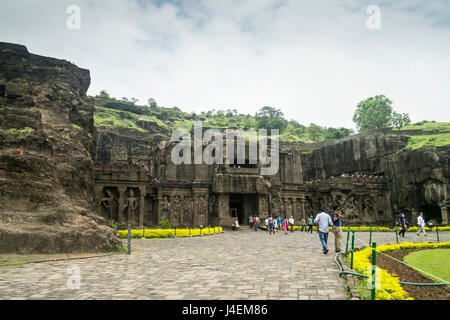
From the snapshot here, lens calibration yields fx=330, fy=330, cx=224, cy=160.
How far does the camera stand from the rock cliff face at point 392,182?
30781 mm

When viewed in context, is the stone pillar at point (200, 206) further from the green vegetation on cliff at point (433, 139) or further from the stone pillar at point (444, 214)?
the green vegetation on cliff at point (433, 139)

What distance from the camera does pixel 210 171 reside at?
3294 centimetres

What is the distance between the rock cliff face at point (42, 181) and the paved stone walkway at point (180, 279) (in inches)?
51.9

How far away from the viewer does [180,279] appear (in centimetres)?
748

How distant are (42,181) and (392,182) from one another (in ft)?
110

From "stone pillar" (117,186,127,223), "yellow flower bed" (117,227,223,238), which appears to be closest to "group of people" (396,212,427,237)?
"yellow flower bed" (117,227,223,238)

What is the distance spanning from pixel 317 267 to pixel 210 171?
2449 cm

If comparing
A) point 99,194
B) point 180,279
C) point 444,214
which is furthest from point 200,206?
point 180,279

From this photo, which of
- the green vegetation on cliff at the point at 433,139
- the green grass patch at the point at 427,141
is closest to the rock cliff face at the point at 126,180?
the green grass patch at the point at 427,141

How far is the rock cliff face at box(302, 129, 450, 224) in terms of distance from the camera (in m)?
30.8

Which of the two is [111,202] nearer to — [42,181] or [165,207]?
[165,207]

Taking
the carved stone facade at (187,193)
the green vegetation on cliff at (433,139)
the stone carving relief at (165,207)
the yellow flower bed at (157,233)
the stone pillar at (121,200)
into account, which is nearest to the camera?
the yellow flower bed at (157,233)
